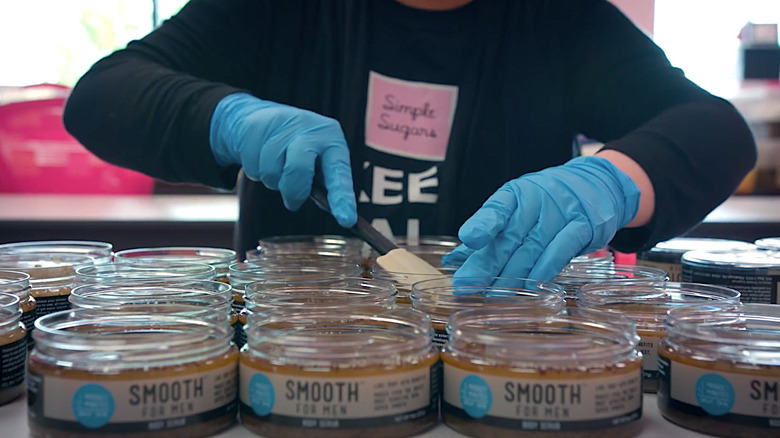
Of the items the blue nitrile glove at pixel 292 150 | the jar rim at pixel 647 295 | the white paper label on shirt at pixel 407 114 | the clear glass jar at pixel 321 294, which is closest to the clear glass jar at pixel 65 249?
the blue nitrile glove at pixel 292 150

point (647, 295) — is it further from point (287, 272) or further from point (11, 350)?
point (11, 350)

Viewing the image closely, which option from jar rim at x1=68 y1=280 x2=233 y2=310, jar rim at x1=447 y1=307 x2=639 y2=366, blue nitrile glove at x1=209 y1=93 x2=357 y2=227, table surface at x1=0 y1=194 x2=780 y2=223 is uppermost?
blue nitrile glove at x1=209 y1=93 x2=357 y2=227

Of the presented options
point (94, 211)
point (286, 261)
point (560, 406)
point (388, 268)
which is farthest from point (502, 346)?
point (94, 211)

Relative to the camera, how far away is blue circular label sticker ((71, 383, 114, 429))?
0.62m

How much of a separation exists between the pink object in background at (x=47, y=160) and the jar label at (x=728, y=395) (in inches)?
101

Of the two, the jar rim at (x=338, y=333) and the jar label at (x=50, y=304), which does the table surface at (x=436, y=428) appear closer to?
the jar rim at (x=338, y=333)

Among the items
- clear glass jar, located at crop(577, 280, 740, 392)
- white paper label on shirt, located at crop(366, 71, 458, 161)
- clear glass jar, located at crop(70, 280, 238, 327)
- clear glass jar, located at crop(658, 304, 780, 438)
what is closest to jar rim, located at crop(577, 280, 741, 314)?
clear glass jar, located at crop(577, 280, 740, 392)

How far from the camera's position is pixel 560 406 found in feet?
2.05

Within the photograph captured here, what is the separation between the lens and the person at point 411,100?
1.34m

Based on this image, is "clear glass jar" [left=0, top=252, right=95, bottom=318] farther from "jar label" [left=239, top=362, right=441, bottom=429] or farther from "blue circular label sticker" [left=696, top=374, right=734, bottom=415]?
"blue circular label sticker" [left=696, top=374, right=734, bottom=415]

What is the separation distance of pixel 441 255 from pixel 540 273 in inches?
7.7

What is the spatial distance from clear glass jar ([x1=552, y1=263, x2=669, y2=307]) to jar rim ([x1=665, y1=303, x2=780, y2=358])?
5.7 inches

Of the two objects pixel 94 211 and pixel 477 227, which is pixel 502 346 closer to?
pixel 477 227

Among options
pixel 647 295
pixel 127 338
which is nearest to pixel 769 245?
pixel 647 295
